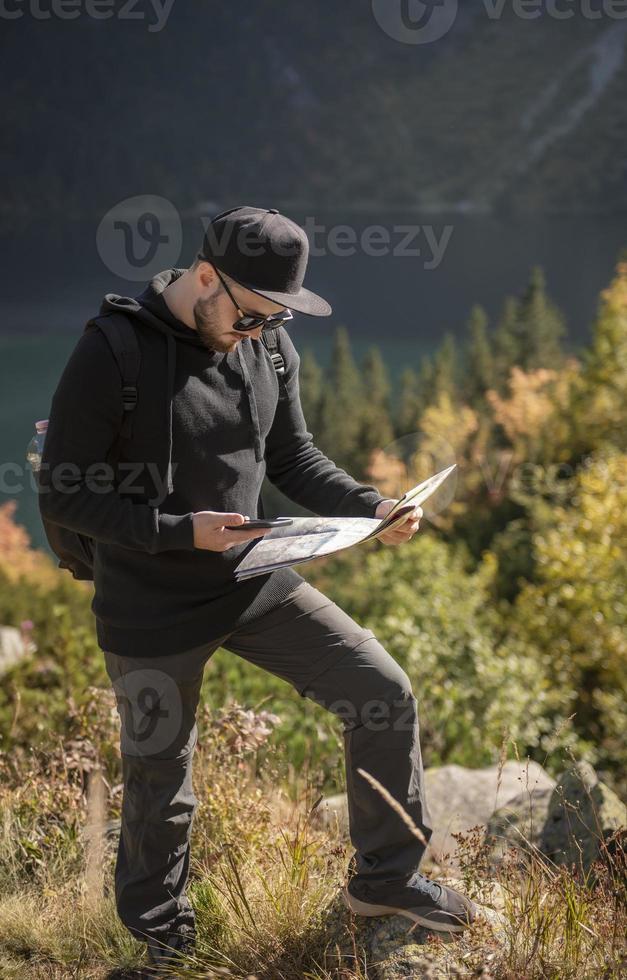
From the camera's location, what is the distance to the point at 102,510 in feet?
6.41

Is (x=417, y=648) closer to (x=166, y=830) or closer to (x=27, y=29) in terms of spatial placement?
(x=166, y=830)

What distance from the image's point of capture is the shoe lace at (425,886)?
2.13 m

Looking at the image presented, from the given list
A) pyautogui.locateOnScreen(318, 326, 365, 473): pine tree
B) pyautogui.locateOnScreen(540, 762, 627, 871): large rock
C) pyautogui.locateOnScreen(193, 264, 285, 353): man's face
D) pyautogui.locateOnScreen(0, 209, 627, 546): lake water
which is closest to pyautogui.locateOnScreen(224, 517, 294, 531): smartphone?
pyautogui.locateOnScreen(193, 264, 285, 353): man's face

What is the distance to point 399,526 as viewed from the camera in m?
2.27

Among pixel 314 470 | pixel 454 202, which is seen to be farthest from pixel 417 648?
pixel 454 202

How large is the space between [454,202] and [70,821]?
137775 mm

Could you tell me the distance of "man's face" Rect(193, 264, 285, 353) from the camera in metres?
2.01

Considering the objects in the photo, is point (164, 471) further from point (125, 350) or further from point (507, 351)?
point (507, 351)

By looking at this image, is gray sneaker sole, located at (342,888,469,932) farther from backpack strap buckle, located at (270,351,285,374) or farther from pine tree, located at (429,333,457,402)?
pine tree, located at (429,333,457,402)

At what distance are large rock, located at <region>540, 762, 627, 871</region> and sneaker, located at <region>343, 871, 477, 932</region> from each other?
3.10 feet

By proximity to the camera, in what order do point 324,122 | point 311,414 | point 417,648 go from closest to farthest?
point 417,648 < point 311,414 < point 324,122

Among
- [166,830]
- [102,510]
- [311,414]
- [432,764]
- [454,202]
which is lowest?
[432,764]

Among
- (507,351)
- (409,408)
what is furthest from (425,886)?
(409,408)

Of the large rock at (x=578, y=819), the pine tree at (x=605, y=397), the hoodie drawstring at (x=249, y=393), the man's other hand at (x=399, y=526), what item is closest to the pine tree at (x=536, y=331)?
the pine tree at (x=605, y=397)
